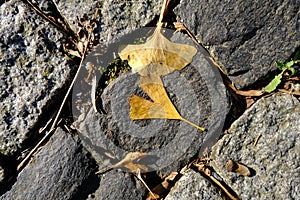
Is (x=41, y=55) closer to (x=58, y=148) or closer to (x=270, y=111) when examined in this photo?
(x=58, y=148)

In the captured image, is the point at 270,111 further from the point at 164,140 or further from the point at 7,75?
the point at 7,75

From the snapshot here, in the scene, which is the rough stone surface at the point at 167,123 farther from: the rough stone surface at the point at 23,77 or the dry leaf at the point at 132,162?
the rough stone surface at the point at 23,77

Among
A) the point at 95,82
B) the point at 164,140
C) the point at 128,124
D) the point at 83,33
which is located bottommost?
the point at 164,140

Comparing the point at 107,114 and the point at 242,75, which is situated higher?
the point at 107,114

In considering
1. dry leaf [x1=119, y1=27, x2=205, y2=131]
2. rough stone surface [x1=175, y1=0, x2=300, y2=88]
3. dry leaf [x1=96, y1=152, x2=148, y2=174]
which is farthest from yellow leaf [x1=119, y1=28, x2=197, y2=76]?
dry leaf [x1=96, y1=152, x2=148, y2=174]

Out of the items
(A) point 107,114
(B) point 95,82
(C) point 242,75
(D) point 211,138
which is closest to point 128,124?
(A) point 107,114
